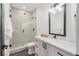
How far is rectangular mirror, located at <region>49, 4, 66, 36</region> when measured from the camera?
1533 millimetres

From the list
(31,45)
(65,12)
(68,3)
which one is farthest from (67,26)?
(31,45)

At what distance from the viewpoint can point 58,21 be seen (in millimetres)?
1708

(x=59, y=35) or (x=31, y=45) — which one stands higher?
(x=59, y=35)

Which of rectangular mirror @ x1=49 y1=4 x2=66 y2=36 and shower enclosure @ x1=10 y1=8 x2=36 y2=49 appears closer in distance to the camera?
rectangular mirror @ x1=49 y1=4 x2=66 y2=36

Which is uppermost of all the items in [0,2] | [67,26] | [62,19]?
[0,2]

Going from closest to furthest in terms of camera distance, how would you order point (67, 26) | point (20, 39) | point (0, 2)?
1. point (0, 2)
2. point (67, 26)
3. point (20, 39)

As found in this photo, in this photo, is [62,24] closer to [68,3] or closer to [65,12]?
[65,12]

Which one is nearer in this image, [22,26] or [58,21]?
[58,21]

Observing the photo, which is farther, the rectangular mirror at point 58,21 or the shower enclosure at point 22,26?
the shower enclosure at point 22,26

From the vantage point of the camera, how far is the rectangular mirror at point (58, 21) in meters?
1.53

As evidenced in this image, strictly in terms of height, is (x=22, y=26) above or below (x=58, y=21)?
below

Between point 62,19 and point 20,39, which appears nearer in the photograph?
point 62,19

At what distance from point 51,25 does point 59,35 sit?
0.45 metres

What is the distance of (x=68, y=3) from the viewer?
4.76 ft
